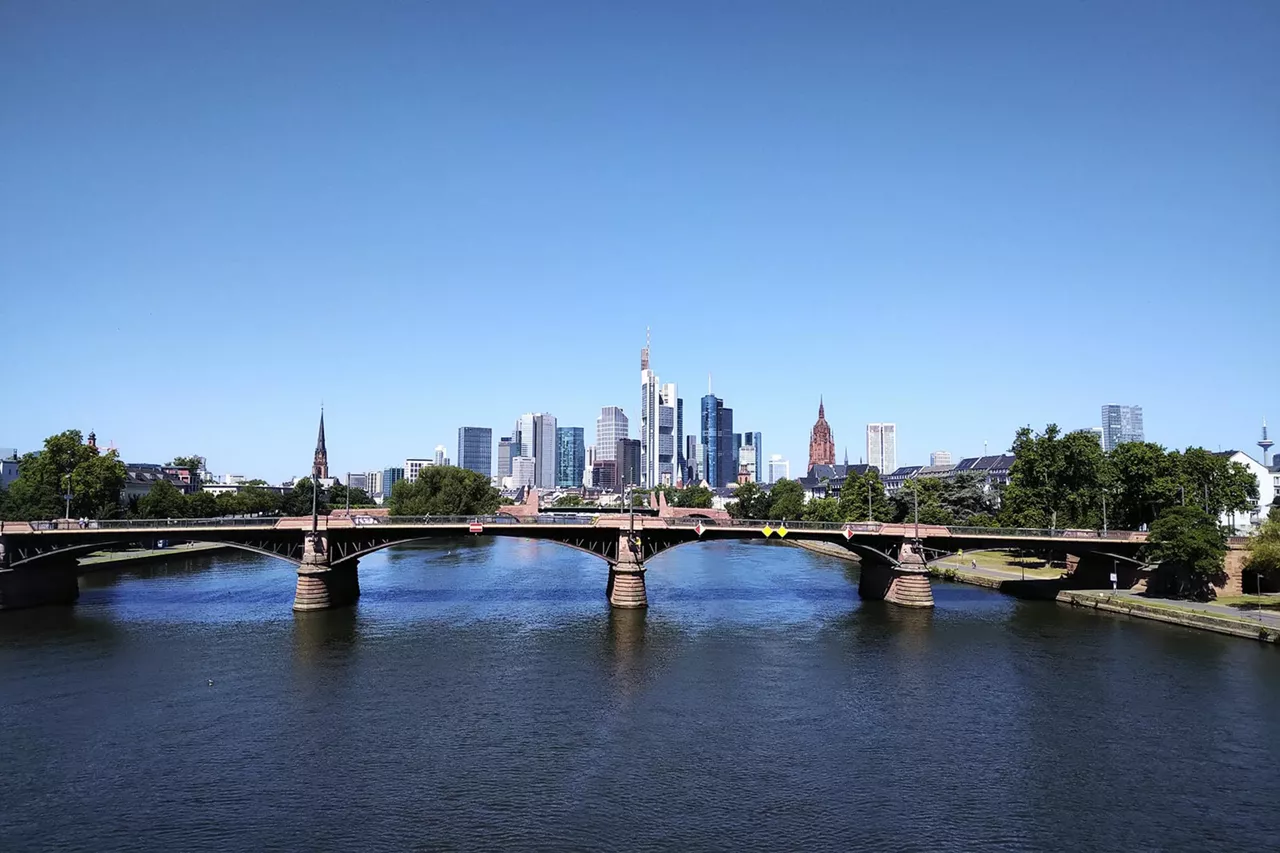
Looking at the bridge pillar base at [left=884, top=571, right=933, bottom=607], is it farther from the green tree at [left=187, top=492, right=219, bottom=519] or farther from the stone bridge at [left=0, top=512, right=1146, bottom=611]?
the green tree at [left=187, top=492, right=219, bottom=519]

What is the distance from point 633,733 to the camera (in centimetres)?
4572

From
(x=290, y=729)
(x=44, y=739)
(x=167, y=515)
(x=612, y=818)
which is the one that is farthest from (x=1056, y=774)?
(x=167, y=515)

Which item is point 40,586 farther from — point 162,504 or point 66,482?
point 162,504

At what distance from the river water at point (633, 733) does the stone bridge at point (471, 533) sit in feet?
19.8

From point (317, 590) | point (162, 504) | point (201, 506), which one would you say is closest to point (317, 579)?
point (317, 590)

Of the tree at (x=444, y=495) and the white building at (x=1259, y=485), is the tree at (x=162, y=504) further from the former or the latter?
the white building at (x=1259, y=485)

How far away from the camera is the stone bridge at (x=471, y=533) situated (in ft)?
280

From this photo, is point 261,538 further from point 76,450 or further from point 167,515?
point 167,515

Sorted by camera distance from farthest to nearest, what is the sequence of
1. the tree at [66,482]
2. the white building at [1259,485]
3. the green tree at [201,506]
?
the green tree at [201,506], the white building at [1259,485], the tree at [66,482]

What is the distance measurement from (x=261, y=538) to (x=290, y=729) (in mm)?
44496

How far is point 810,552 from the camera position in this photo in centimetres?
16450

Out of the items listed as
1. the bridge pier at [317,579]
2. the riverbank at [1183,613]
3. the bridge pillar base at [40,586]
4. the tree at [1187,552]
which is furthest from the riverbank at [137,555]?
the tree at [1187,552]

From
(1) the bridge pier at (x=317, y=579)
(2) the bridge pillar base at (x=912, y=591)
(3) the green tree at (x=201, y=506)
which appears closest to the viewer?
(1) the bridge pier at (x=317, y=579)

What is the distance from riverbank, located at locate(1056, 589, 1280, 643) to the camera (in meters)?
65.8
